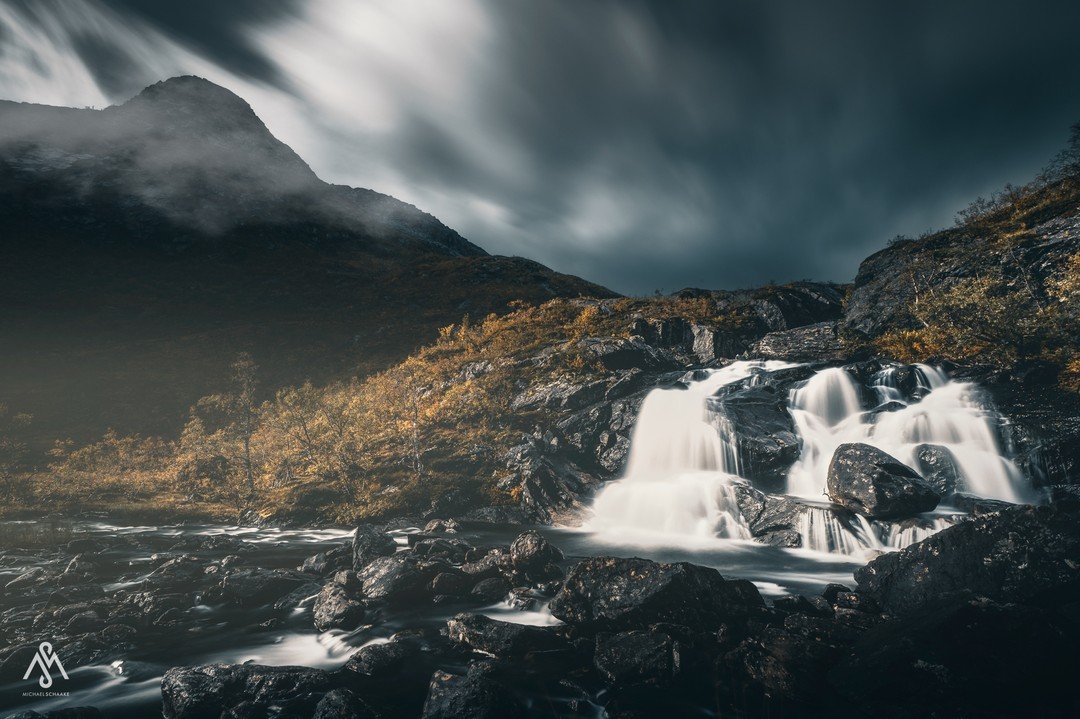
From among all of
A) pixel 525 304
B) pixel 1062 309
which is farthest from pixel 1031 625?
pixel 525 304

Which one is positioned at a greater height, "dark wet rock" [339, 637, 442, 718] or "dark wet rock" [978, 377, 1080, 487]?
"dark wet rock" [978, 377, 1080, 487]

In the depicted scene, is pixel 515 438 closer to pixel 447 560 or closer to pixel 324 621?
pixel 447 560

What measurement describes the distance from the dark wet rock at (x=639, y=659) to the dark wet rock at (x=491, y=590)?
552 centimetres

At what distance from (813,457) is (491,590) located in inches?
983

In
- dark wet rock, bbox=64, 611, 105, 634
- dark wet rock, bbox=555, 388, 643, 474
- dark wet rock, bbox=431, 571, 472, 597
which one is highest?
dark wet rock, bbox=555, 388, 643, 474

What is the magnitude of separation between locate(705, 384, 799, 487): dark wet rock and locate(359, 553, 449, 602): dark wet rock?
75.6ft

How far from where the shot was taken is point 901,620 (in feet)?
36.9

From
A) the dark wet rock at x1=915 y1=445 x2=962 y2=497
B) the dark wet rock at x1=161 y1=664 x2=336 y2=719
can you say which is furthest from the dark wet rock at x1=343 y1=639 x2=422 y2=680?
the dark wet rock at x1=915 y1=445 x2=962 y2=497

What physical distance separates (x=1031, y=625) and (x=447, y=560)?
17.9 m

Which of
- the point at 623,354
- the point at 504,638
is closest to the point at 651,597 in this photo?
the point at 504,638

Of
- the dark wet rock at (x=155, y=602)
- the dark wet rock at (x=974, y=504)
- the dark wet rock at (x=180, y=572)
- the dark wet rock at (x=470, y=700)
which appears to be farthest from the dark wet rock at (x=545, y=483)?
the dark wet rock at (x=470, y=700)

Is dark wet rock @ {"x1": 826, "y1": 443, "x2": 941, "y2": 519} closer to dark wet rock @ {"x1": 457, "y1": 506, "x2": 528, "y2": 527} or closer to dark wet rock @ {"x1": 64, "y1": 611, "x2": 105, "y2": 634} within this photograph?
dark wet rock @ {"x1": 457, "y1": 506, "x2": 528, "y2": 527}

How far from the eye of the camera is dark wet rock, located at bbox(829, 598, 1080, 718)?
28.7ft

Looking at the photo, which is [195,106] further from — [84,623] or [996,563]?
[996,563]
